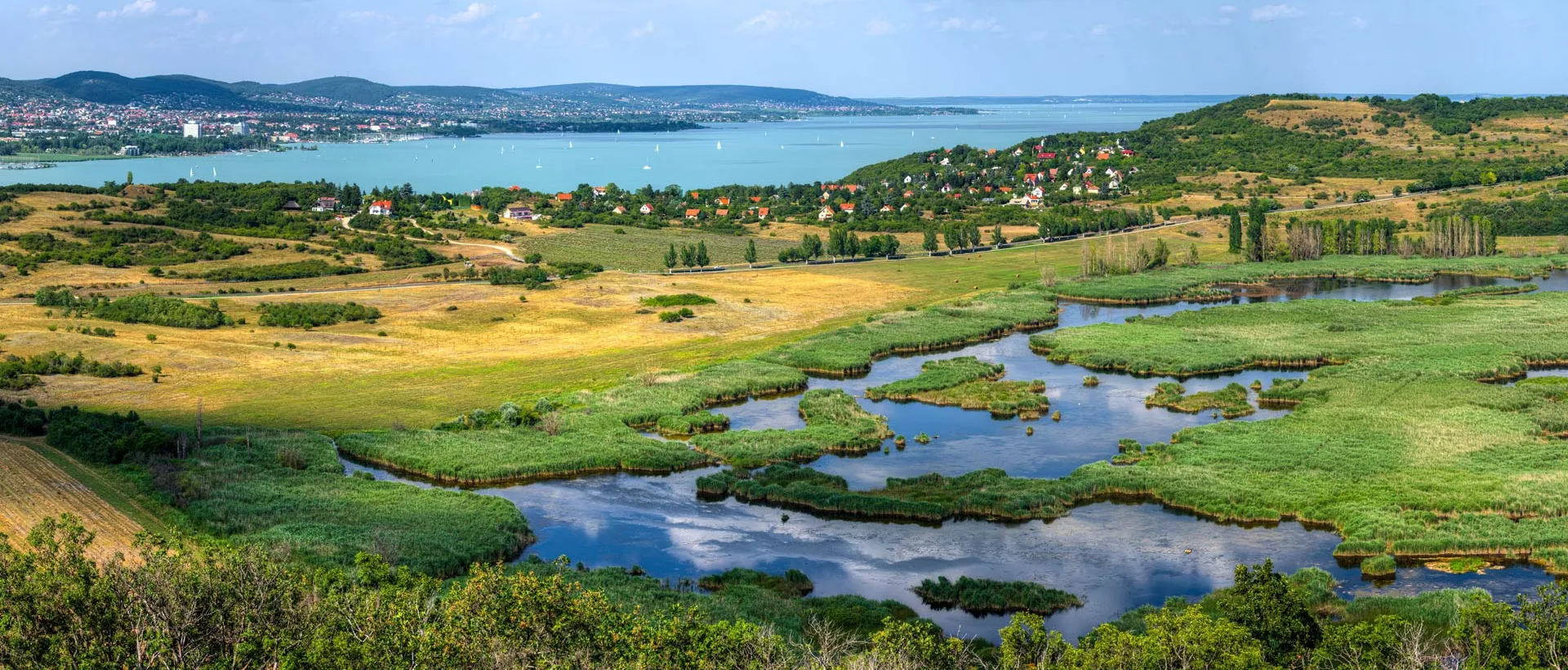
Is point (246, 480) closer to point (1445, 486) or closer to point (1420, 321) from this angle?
point (1445, 486)

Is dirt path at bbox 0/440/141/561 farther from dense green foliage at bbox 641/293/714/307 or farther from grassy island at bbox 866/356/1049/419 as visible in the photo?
dense green foliage at bbox 641/293/714/307

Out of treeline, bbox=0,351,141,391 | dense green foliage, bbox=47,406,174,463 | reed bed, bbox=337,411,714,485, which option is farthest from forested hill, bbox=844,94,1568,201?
dense green foliage, bbox=47,406,174,463

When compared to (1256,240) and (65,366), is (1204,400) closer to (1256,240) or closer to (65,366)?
(1256,240)

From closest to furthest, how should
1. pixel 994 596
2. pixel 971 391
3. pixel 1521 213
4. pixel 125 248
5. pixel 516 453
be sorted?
pixel 994 596 → pixel 516 453 → pixel 971 391 → pixel 125 248 → pixel 1521 213

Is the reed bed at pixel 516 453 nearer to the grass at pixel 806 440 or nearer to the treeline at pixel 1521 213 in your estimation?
the grass at pixel 806 440

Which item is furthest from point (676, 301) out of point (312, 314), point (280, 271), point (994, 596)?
point (994, 596)
